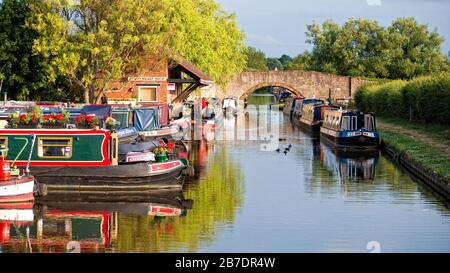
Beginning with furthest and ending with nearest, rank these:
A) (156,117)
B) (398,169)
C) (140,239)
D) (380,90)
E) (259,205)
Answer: (380,90)
(156,117)
(398,169)
(259,205)
(140,239)

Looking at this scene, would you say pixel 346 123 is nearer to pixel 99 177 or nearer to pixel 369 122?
pixel 369 122

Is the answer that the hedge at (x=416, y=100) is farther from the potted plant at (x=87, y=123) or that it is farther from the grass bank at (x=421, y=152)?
the potted plant at (x=87, y=123)

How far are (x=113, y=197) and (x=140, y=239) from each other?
179 inches

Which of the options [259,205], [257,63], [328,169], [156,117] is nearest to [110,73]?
[156,117]

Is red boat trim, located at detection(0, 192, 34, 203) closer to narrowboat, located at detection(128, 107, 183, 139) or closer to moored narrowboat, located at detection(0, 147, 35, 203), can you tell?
moored narrowboat, located at detection(0, 147, 35, 203)

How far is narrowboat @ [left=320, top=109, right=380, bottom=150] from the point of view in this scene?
3753 centimetres

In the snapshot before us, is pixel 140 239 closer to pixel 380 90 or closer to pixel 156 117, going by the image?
pixel 156 117

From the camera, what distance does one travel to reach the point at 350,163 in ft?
108

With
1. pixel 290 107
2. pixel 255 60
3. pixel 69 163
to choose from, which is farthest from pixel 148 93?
pixel 255 60

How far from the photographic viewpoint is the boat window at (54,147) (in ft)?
77.2

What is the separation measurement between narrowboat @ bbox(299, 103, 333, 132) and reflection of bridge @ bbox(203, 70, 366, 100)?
1011 inches

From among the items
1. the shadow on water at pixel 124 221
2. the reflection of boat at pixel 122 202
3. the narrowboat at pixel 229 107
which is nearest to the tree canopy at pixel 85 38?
the shadow on water at pixel 124 221

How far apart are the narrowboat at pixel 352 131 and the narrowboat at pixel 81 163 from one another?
14.9 metres

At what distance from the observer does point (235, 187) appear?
25703 mm
